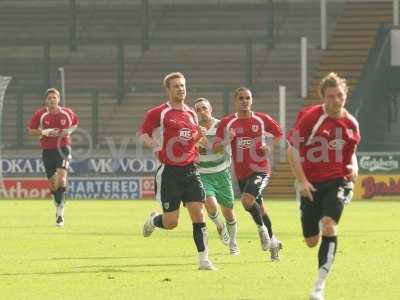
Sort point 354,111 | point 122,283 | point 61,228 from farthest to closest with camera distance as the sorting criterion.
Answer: point 354,111, point 61,228, point 122,283

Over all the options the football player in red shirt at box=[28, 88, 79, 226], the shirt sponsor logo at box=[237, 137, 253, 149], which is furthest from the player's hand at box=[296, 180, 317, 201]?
the football player in red shirt at box=[28, 88, 79, 226]

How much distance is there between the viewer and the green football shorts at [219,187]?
20.2 meters

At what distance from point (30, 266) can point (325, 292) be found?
15.3ft

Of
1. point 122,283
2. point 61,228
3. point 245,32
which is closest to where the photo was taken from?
point 122,283

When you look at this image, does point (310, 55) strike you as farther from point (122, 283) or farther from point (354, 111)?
point (122, 283)

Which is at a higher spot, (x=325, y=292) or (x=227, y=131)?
(x=227, y=131)

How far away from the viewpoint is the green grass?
1396 cm

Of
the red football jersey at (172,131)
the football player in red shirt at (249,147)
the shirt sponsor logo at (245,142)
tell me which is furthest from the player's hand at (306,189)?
the shirt sponsor logo at (245,142)

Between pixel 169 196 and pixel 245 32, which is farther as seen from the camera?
pixel 245 32

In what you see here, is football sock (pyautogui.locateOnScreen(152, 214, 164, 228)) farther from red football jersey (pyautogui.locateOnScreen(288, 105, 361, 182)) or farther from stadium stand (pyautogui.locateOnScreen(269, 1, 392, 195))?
stadium stand (pyautogui.locateOnScreen(269, 1, 392, 195))

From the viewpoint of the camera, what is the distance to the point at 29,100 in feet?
152

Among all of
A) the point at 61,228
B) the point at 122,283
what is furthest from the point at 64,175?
the point at 122,283

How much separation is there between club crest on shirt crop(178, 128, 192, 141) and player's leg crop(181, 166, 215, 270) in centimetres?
35

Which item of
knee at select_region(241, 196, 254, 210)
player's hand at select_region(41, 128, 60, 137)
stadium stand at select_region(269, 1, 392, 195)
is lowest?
knee at select_region(241, 196, 254, 210)
